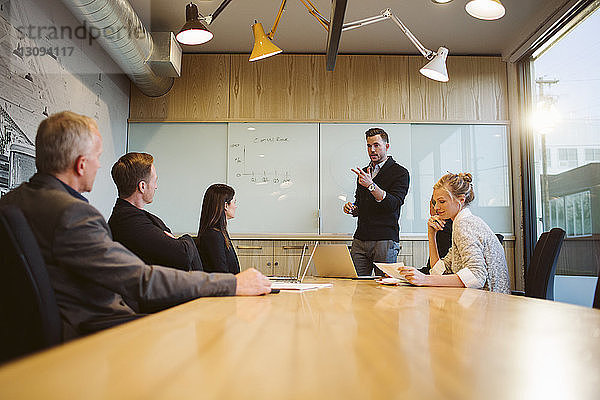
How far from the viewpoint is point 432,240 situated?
2793 mm

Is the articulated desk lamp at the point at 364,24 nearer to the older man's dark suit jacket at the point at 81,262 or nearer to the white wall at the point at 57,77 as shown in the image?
the white wall at the point at 57,77

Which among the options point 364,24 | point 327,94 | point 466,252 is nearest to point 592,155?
point 364,24

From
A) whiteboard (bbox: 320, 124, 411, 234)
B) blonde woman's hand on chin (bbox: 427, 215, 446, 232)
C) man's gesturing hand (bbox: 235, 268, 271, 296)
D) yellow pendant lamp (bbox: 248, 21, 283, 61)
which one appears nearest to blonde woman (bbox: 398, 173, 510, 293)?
blonde woman's hand on chin (bbox: 427, 215, 446, 232)

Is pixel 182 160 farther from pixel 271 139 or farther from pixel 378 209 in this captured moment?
pixel 378 209

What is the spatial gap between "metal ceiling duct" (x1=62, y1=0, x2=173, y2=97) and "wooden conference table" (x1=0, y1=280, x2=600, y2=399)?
9.74ft

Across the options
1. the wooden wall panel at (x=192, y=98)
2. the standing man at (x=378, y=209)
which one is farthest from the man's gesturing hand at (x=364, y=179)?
the wooden wall panel at (x=192, y=98)

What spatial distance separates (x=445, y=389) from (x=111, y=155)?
15.3 ft

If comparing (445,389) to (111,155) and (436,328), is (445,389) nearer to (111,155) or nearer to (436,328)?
(436,328)

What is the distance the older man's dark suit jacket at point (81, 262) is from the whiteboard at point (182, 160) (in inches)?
148

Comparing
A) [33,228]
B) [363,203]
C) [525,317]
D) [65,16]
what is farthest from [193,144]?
[525,317]

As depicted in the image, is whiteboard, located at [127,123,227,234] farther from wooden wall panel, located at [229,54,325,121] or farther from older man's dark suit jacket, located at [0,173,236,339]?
older man's dark suit jacket, located at [0,173,236,339]

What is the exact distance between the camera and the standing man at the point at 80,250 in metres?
1.21

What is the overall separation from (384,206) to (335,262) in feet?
3.45

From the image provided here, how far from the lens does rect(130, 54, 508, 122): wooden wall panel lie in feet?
16.9
